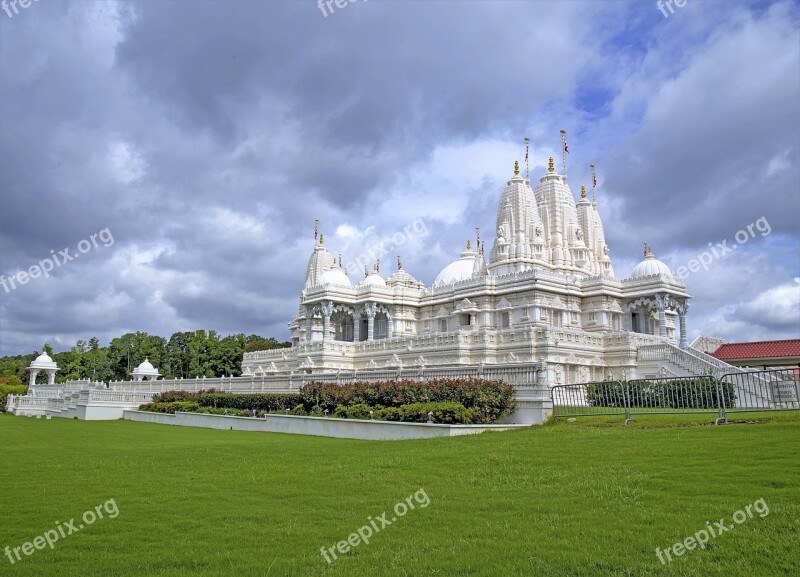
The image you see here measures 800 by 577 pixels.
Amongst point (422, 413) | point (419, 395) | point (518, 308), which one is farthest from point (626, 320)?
point (422, 413)

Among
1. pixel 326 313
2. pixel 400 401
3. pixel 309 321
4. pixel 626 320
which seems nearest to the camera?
pixel 400 401

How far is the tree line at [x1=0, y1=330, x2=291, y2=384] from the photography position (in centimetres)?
7438

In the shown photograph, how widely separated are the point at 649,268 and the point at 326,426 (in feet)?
118

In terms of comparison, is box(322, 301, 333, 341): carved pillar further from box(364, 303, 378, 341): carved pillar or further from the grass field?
the grass field

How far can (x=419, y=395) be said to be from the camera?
22953mm

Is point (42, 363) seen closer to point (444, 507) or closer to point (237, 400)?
point (237, 400)

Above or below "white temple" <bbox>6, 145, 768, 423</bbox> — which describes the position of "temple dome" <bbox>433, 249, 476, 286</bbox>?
above

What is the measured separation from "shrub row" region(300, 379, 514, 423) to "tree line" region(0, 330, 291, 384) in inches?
1835

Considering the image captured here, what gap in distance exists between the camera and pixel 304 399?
2825cm

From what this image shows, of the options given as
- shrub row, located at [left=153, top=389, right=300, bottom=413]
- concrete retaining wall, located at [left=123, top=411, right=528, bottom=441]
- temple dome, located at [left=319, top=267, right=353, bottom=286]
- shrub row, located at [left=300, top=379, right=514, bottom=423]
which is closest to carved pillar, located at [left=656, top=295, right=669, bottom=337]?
temple dome, located at [left=319, top=267, right=353, bottom=286]

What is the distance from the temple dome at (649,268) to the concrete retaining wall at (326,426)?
34125mm

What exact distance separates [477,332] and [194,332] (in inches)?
1792

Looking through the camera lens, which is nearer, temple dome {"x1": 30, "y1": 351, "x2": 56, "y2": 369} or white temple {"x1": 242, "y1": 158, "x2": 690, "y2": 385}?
white temple {"x1": 242, "y1": 158, "x2": 690, "y2": 385}

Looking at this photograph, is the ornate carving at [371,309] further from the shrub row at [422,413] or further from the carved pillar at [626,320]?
the shrub row at [422,413]
